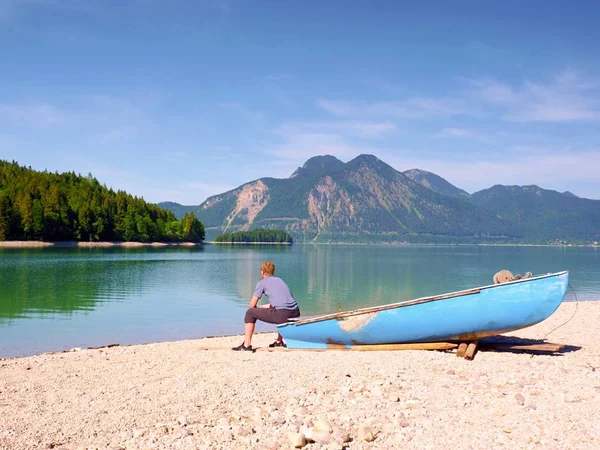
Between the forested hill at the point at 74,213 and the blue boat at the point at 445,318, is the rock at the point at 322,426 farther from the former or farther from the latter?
the forested hill at the point at 74,213

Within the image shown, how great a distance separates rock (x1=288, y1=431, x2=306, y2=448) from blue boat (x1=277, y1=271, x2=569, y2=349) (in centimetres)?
581

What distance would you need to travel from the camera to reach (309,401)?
8180mm

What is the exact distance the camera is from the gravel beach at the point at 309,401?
21.6ft

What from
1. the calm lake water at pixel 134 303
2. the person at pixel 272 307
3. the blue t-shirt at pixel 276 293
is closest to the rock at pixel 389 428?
the person at pixel 272 307

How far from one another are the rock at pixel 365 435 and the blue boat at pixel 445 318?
5259mm

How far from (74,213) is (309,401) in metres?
134

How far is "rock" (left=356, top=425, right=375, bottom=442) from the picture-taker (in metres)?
6.43

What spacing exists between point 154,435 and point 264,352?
6.47 metres

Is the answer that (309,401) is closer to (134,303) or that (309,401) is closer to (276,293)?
(276,293)

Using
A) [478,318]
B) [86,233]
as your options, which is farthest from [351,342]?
[86,233]

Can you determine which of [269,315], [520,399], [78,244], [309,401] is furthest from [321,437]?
[78,244]

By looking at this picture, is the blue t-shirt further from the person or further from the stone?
the stone

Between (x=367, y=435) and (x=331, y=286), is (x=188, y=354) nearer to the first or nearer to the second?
(x=367, y=435)

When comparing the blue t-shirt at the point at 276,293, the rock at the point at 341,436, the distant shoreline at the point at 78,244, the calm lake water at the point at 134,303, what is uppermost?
the blue t-shirt at the point at 276,293
